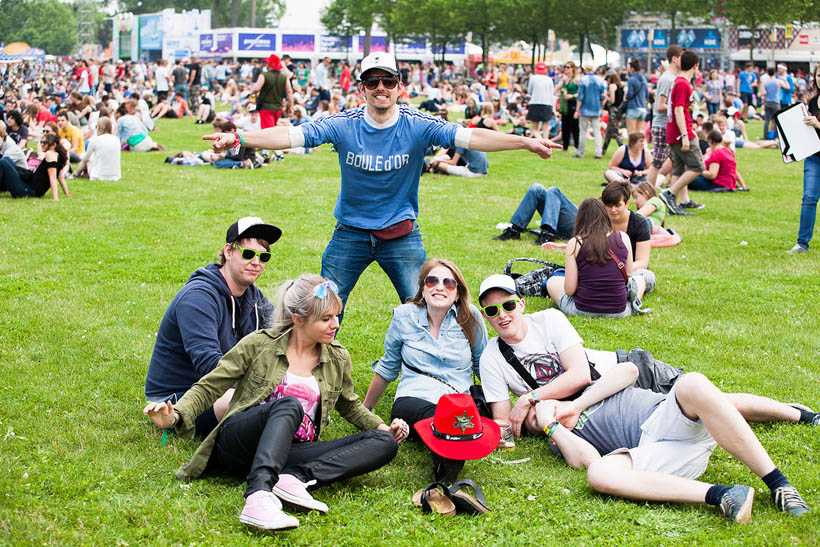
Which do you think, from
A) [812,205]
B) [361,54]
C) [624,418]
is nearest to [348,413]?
[624,418]

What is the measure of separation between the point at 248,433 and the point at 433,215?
8.38m

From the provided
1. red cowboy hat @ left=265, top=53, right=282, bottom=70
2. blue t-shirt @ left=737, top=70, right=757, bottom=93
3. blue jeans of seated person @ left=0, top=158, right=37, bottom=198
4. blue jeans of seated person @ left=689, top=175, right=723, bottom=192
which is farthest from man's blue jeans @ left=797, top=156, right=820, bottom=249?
blue t-shirt @ left=737, top=70, right=757, bottom=93

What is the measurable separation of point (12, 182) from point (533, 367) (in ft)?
34.9

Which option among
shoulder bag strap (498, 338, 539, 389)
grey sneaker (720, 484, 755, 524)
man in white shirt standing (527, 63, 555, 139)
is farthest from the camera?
man in white shirt standing (527, 63, 555, 139)

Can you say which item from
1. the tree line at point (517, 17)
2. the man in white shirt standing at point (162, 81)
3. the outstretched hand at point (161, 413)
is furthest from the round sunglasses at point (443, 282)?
the tree line at point (517, 17)

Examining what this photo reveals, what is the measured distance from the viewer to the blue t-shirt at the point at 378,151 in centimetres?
557

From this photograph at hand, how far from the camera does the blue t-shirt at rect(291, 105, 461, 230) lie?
5.57 meters

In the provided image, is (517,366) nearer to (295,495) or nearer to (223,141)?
(295,495)

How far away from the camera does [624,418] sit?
191 inches

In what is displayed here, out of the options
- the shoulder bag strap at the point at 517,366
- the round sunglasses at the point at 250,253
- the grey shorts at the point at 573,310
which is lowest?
the grey shorts at the point at 573,310

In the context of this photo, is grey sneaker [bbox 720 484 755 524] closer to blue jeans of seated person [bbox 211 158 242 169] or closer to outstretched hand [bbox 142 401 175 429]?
outstretched hand [bbox 142 401 175 429]

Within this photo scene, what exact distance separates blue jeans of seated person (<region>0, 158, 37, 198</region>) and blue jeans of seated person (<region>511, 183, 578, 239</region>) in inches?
300

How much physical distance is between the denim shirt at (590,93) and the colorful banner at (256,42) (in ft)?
212

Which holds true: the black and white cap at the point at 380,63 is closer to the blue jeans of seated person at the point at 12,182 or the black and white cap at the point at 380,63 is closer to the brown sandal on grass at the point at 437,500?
the brown sandal on grass at the point at 437,500
